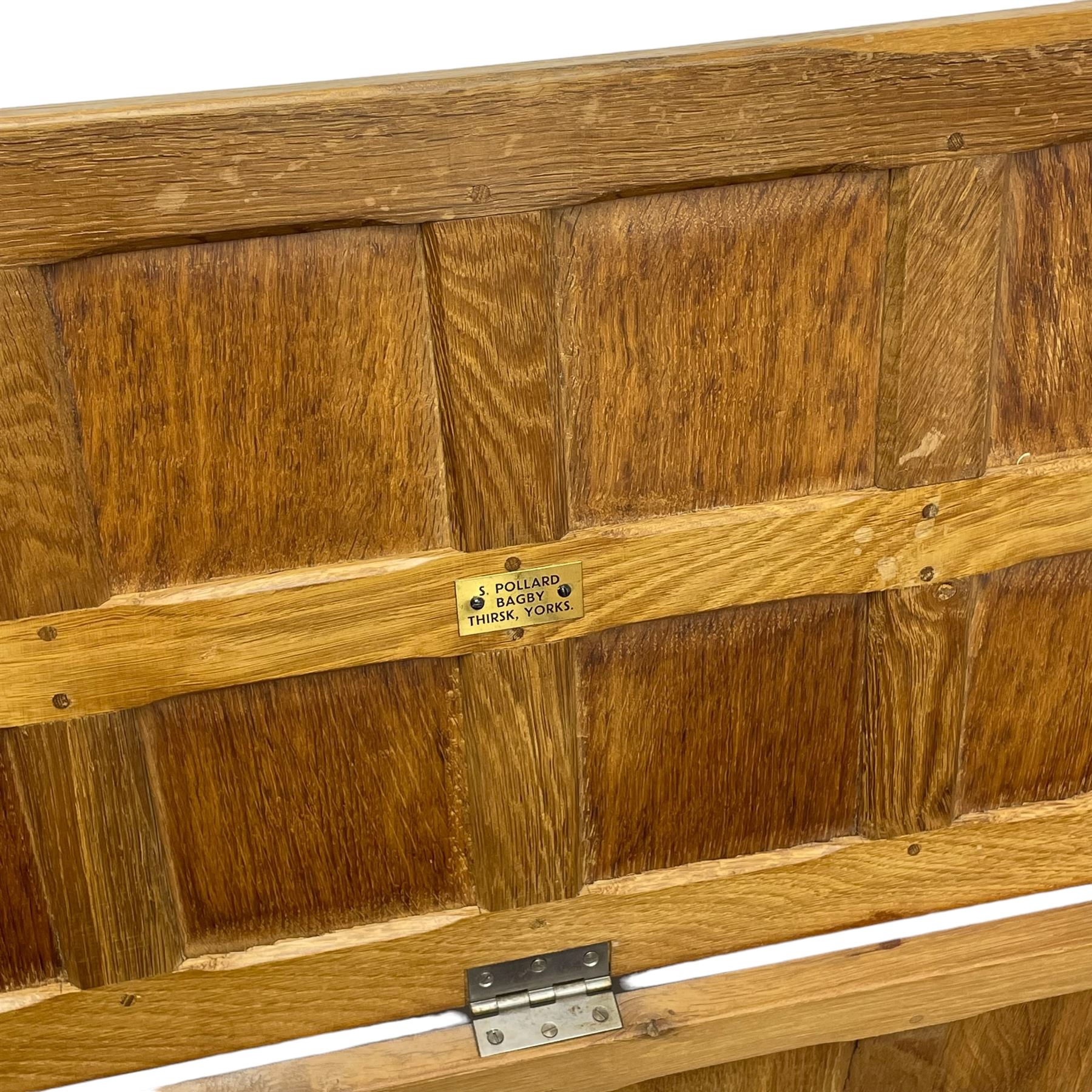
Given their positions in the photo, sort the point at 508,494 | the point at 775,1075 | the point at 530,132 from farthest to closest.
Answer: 1. the point at 775,1075
2. the point at 508,494
3. the point at 530,132

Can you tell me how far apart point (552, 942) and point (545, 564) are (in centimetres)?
32

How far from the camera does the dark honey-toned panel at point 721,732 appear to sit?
923 mm

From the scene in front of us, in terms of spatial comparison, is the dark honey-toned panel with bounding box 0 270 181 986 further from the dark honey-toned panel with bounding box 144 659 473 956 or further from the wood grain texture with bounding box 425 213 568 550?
the wood grain texture with bounding box 425 213 568 550

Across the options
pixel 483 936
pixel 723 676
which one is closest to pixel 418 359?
pixel 723 676

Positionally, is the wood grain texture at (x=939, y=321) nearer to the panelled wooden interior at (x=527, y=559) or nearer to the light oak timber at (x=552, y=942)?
the panelled wooden interior at (x=527, y=559)

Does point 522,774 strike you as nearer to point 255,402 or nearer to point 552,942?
point 552,942

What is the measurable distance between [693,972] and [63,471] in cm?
60

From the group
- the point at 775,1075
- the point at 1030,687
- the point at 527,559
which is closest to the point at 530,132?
the point at 527,559

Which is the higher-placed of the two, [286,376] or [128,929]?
[286,376]

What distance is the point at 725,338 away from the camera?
83 centimetres

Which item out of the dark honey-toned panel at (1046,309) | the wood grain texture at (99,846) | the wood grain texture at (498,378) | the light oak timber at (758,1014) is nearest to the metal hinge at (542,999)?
the light oak timber at (758,1014)

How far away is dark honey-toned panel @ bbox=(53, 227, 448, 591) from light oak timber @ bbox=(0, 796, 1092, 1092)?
0.32 metres

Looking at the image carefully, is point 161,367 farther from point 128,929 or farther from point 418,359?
point 128,929

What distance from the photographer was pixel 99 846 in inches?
34.7
